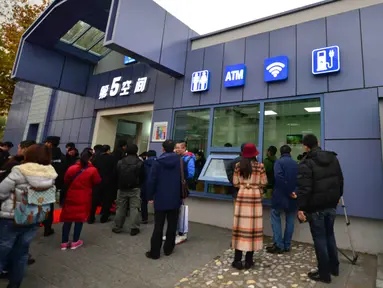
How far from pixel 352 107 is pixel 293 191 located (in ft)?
7.06

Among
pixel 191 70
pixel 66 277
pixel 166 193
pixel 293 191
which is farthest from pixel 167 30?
pixel 66 277

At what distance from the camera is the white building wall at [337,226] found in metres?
4.12

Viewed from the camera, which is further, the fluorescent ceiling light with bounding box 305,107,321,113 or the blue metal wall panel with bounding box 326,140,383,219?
the fluorescent ceiling light with bounding box 305,107,321,113

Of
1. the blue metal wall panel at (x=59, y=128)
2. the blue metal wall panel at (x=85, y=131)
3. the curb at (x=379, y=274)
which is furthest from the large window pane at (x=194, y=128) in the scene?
the blue metal wall panel at (x=59, y=128)

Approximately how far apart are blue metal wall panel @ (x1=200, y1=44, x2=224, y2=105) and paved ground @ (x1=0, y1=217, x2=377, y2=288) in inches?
149

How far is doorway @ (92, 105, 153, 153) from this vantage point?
894 cm

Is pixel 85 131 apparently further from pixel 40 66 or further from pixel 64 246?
pixel 64 246

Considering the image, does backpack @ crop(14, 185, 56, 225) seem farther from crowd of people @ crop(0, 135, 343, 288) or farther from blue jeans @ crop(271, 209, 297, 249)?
blue jeans @ crop(271, 209, 297, 249)

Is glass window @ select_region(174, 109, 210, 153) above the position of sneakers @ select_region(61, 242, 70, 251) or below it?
above

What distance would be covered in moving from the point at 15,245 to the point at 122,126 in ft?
28.0

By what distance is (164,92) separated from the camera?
24.8 feet

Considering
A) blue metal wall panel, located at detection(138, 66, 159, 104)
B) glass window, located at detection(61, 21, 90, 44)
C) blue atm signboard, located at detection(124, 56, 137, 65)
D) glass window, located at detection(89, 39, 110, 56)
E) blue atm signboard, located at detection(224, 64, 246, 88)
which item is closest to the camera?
blue atm signboard, located at detection(224, 64, 246, 88)

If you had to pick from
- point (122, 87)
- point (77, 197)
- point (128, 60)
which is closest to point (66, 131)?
point (122, 87)

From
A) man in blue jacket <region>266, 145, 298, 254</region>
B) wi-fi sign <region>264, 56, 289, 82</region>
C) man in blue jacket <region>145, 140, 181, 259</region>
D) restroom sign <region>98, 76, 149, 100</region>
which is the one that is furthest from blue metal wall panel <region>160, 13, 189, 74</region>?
man in blue jacket <region>266, 145, 298, 254</region>
